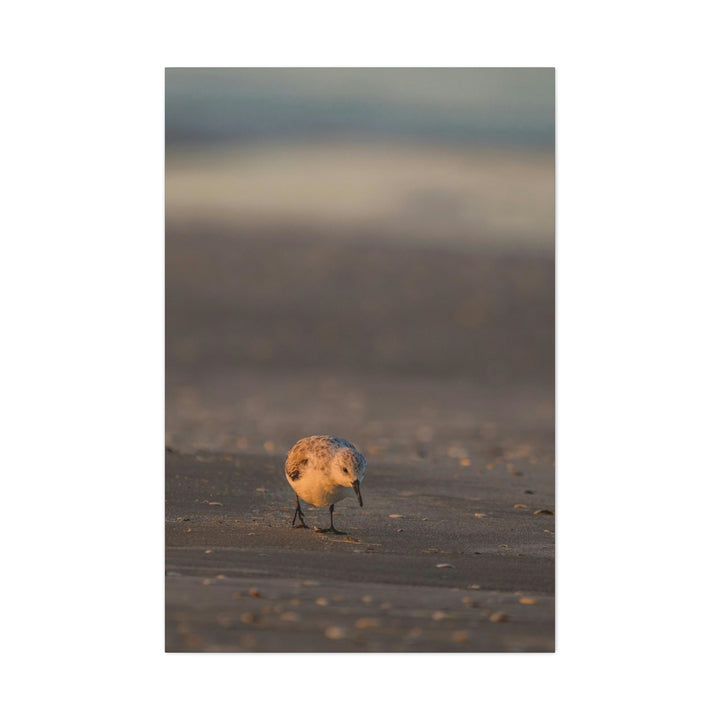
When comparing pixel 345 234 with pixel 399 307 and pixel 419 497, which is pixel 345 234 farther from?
pixel 419 497

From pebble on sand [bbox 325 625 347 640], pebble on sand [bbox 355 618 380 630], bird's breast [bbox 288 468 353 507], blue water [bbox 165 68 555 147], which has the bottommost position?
pebble on sand [bbox 325 625 347 640]

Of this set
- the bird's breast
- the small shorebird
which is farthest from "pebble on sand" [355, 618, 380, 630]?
the bird's breast

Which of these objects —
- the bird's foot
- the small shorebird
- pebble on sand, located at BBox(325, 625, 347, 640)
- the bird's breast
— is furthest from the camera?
the bird's foot

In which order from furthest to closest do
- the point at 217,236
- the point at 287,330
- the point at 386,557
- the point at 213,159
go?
the point at 287,330 < the point at 217,236 < the point at 213,159 < the point at 386,557

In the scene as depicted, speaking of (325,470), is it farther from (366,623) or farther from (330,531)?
(366,623)

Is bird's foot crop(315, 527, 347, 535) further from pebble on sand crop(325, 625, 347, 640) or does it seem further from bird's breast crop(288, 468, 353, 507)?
pebble on sand crop(325, 625, 347, 640)

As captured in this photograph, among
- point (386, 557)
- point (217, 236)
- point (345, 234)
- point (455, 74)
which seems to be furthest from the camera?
point (345, 234)

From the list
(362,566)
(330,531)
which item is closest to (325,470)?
(330,531)

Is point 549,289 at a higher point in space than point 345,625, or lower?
higher
